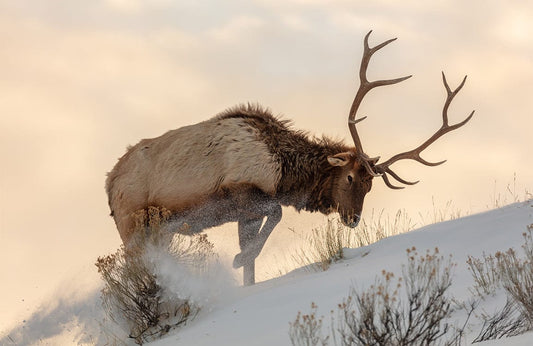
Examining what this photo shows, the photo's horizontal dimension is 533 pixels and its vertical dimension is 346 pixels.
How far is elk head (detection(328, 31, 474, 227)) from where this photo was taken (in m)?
10.8

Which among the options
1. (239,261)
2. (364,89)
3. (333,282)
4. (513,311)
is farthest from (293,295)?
(364,89)

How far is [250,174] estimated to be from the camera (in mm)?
10562

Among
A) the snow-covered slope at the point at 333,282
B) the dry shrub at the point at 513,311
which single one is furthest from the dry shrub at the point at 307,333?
the dry shrub at the point at 513,311

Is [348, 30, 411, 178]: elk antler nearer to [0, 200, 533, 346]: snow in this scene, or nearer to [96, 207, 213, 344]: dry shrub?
[0, 200, 533, 346]: snow

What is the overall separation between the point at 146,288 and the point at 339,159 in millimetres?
3262

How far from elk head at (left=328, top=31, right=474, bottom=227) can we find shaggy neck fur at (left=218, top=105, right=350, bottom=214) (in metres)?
0.17

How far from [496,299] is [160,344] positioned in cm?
330

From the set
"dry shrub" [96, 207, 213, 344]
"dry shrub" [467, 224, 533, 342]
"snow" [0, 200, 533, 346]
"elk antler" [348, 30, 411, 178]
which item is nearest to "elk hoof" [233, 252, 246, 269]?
"snow" [0, 200, 533, 346]

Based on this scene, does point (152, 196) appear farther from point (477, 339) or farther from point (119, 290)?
point (477, 339)

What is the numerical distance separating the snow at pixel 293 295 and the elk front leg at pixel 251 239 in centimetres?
86

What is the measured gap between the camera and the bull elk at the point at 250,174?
10.7 meters

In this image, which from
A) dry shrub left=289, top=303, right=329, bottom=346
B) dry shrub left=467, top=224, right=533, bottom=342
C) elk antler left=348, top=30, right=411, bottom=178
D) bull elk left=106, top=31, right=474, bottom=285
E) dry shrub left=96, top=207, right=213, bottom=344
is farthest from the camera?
elk antler left=348, top=30, right=411, bottom=178

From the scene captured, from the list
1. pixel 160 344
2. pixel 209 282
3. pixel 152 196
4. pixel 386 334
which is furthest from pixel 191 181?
→ pixel 386 334

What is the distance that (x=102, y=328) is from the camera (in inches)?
367
